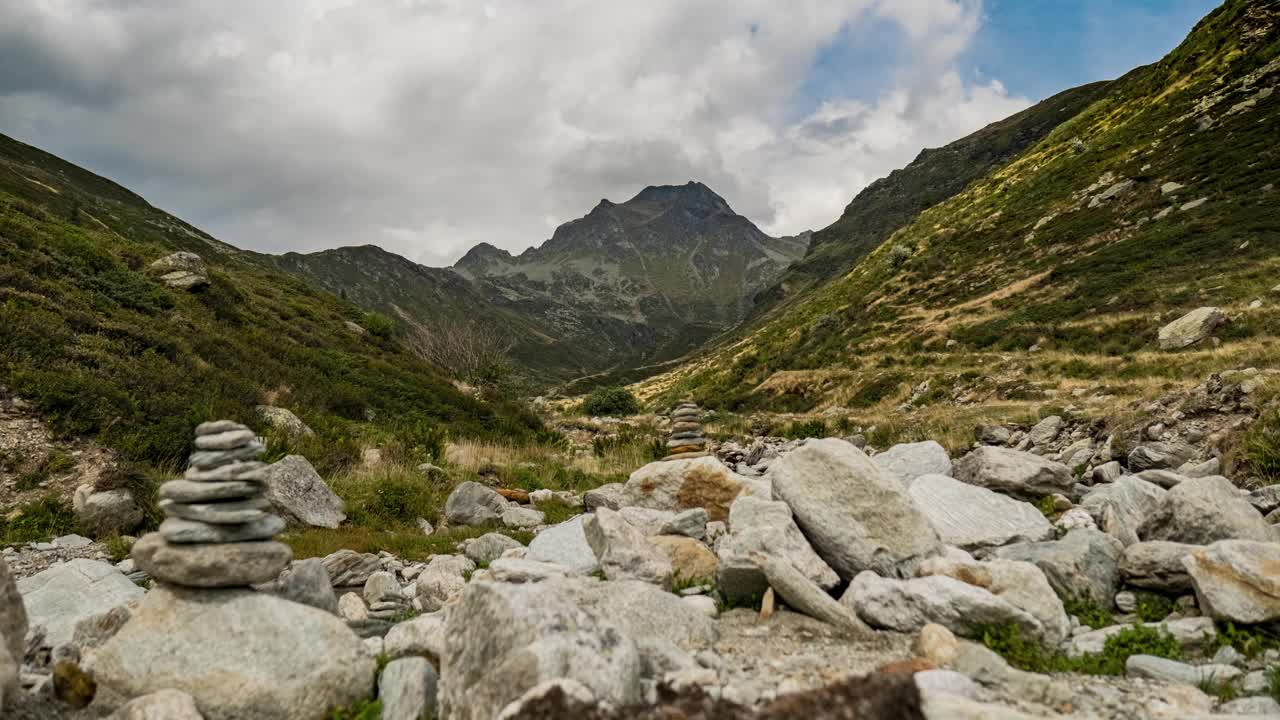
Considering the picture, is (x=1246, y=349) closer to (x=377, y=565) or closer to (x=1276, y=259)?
(x=1276, y=259)

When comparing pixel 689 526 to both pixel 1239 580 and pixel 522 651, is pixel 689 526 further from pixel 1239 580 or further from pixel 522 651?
pixel 1239 580

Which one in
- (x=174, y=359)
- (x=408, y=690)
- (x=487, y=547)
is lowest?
(x=487, y=547)

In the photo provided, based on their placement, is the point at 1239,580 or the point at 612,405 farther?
the point at 612,405

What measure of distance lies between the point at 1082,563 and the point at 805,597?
115 inches

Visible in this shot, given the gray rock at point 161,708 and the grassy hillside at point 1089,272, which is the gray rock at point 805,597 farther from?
the grassy hillside at point 1089,272

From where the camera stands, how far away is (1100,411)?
1639cm

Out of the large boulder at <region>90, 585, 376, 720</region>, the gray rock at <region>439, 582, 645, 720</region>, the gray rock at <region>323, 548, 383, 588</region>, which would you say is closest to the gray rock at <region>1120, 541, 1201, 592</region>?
the gray rock at <region>439, 582, 645, 720</region>

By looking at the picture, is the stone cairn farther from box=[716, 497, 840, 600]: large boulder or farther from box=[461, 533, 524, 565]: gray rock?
box=[716, 497, 840, 600]: large boulder

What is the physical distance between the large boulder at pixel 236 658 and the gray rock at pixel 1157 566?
6909 millimetres

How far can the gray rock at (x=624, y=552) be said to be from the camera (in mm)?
6430

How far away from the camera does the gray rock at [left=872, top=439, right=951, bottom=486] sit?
34.5 ft

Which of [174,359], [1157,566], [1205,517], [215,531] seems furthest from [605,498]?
[174,359]

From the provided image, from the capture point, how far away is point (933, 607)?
4945 mm

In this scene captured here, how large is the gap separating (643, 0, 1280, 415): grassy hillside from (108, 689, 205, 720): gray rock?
21.3 m
